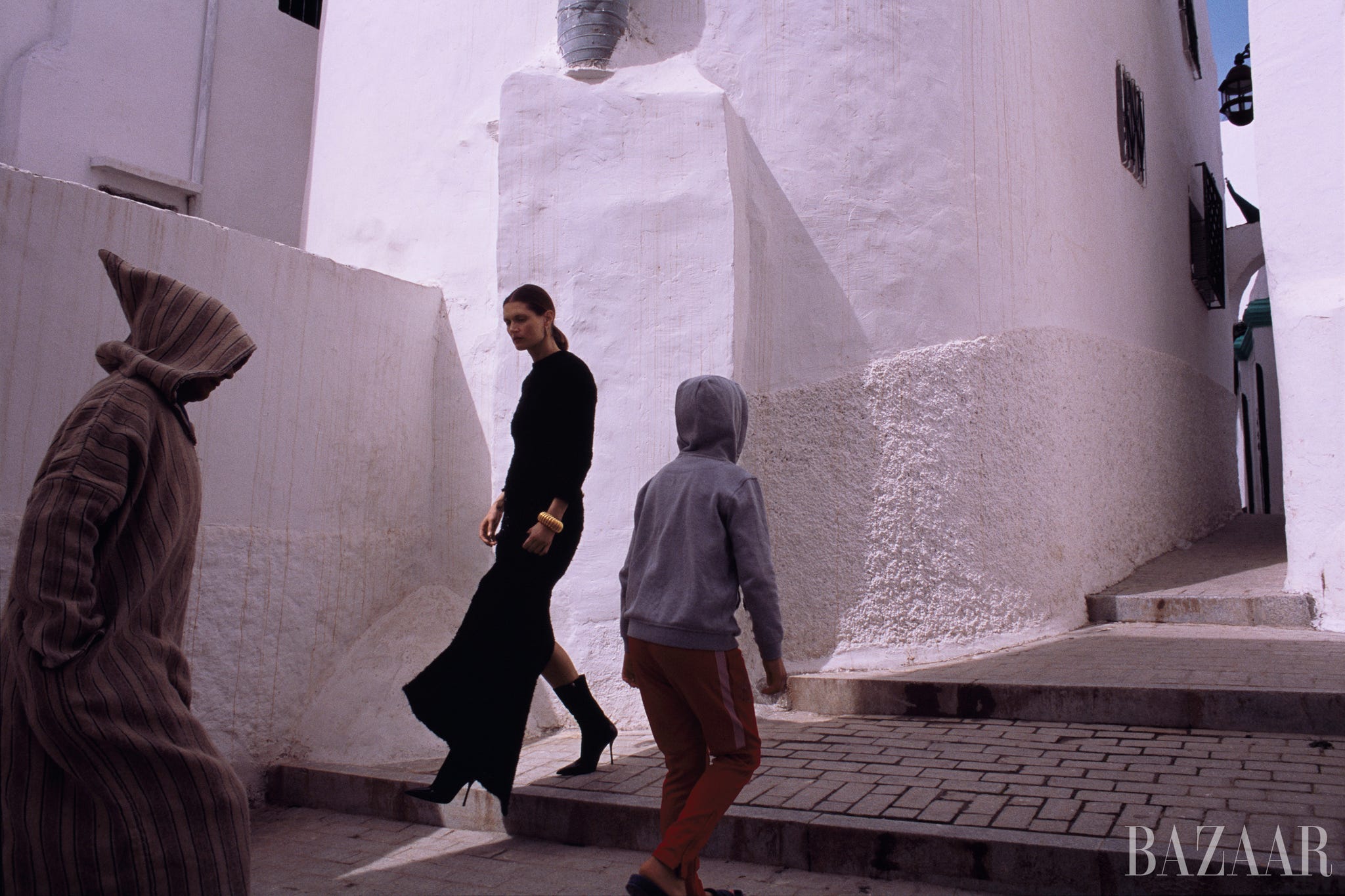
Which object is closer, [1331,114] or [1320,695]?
[1320,695]

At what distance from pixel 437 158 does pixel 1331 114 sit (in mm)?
5625

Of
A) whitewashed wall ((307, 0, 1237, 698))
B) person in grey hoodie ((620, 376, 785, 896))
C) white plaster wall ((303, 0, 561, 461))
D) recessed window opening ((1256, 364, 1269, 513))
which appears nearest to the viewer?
person in grey hoodie ((620, 376, 785, 896))

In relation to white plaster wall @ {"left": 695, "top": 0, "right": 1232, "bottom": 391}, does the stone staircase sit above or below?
below

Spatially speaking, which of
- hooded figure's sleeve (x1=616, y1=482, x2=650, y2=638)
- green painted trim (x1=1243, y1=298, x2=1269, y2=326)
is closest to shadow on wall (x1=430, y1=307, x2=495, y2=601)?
hooded figure's sleeve (x1=616, y1=482, x2=650, y2=638)

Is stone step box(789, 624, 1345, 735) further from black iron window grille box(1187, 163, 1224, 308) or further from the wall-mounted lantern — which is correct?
the wall-mounted lantern

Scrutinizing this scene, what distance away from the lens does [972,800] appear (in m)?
3.41

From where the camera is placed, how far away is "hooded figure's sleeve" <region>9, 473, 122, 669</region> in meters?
2.18

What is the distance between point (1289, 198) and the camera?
6664mm

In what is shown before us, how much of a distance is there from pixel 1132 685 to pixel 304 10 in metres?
9.20

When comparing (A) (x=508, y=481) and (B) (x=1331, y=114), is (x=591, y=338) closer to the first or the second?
(A) (x=508, y=481)

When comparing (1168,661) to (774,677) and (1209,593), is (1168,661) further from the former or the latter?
(774,677)

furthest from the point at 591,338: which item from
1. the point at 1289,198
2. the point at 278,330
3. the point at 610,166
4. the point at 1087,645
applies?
the point at 1289,198

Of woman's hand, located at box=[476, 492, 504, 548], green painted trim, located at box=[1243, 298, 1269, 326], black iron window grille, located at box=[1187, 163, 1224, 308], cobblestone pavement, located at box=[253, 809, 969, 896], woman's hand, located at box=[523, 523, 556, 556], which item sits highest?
green painted trim, located at box=[1243, 298, 1269, 326]

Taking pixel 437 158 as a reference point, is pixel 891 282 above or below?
below
